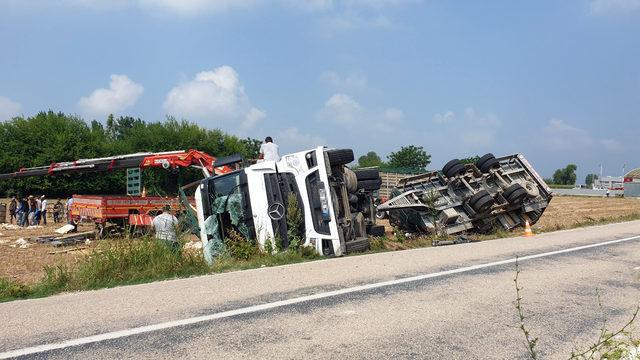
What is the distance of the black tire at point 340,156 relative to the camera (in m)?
9.52

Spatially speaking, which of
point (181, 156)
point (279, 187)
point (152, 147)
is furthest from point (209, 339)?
point (152, 147)

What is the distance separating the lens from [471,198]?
41.2ft

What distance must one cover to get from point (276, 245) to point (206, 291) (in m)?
2.65

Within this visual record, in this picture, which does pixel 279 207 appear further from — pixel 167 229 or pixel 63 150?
pixel 63 150

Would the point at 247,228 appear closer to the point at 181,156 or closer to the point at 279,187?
the point at 279,187

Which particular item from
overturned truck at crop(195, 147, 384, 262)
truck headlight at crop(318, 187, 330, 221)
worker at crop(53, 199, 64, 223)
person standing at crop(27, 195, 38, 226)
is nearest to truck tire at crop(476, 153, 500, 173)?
overturned truck at crop(195, 147, 384, 262)

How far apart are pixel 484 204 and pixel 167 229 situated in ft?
24.1

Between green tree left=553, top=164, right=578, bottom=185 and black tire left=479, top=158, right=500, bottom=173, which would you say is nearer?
black tire left=479, top=158, right=500, bottom=173

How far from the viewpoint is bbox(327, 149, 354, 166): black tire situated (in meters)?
9.52

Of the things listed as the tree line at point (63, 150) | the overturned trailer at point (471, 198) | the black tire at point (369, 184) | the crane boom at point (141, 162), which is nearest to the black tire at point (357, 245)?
the black tire at point (369, 184)

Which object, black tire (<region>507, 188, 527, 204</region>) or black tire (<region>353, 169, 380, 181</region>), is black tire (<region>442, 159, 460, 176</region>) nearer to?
black tire (<region>507, 188, 527, 204</region>)

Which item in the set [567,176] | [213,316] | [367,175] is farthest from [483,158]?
[567,176]

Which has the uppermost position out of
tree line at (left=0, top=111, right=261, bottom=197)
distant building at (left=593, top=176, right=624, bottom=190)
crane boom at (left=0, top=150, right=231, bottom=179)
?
tree line at (left=0, top=111, right=261, bottom=197)

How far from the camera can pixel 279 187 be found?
878 cm
